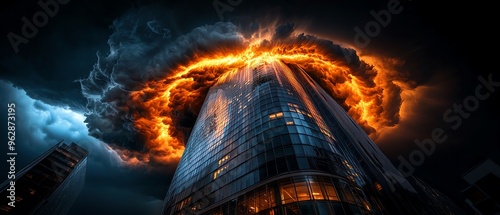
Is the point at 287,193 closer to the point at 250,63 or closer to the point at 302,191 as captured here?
the point at 302,191

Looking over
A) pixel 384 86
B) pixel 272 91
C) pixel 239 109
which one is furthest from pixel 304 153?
pixel 384 86

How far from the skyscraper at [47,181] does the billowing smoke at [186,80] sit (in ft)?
66.5

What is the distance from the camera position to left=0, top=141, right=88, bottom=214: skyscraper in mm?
53062

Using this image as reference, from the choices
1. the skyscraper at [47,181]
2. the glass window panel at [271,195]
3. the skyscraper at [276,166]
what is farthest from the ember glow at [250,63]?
the glass window panel at [271,195]

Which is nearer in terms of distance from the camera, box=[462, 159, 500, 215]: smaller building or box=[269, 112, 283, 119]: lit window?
box=[462, 159, 500, 215]: smaller building

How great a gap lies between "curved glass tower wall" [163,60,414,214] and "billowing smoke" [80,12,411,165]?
39.5 feet

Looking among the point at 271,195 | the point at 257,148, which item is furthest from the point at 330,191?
the point at 257,148

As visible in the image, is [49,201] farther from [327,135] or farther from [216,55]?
[327,135]

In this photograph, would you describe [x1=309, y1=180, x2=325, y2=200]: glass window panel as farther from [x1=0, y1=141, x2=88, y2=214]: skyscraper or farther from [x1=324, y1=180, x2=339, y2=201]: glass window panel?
[x1=0, y1=141, x2=88, y2=214]: skyscraper

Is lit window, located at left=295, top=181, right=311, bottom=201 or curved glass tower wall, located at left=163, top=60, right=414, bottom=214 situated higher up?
curved glass tower wall, located at left=163, top=60, right=414, bottom=214

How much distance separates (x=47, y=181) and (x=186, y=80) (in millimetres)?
50232

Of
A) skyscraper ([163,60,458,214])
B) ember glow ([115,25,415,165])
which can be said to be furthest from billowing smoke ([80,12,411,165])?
skyscraper ([163,60,458,214])

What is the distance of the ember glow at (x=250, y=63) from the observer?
165ft

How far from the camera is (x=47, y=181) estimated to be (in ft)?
209
